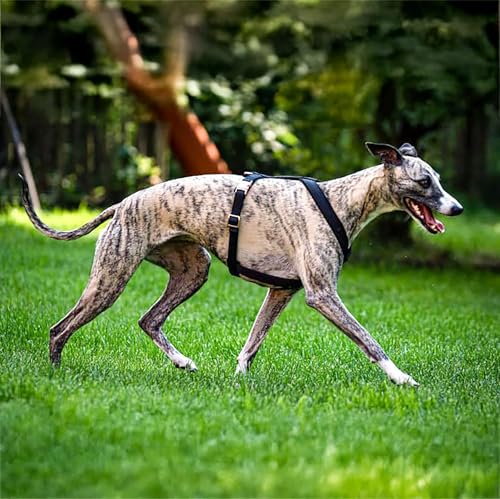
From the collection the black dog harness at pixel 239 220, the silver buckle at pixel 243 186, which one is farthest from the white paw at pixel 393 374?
the silver buckle at pixel 243 186

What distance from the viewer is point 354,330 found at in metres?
6.40

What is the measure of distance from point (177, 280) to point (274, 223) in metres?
0.97

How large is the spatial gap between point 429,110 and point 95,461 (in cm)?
987

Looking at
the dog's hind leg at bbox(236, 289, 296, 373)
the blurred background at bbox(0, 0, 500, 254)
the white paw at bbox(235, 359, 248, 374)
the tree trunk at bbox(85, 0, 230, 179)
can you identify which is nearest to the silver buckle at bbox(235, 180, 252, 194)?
the dog's hind leg at bbox(236, 289, 296, 373)

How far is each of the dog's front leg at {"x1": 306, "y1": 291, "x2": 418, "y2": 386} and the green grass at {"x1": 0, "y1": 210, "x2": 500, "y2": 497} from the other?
11 cm

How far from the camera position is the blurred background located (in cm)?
1242

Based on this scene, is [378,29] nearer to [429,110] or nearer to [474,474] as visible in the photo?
[429,110]

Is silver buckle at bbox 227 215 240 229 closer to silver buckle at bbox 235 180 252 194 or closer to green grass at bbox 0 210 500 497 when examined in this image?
silver buckle at bbox 235 180 252 194

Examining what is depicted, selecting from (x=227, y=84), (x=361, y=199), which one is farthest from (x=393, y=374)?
(x=227, y=84)

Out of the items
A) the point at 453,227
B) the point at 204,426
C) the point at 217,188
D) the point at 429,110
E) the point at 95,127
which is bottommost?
the point at 453,227

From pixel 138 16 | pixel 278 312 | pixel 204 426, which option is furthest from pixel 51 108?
pixel 204 426

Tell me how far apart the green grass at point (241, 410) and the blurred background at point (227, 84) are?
13.0 ft

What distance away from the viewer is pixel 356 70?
13.5m

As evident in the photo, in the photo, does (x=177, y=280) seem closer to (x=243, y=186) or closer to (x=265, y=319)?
(x=265, y=319)
